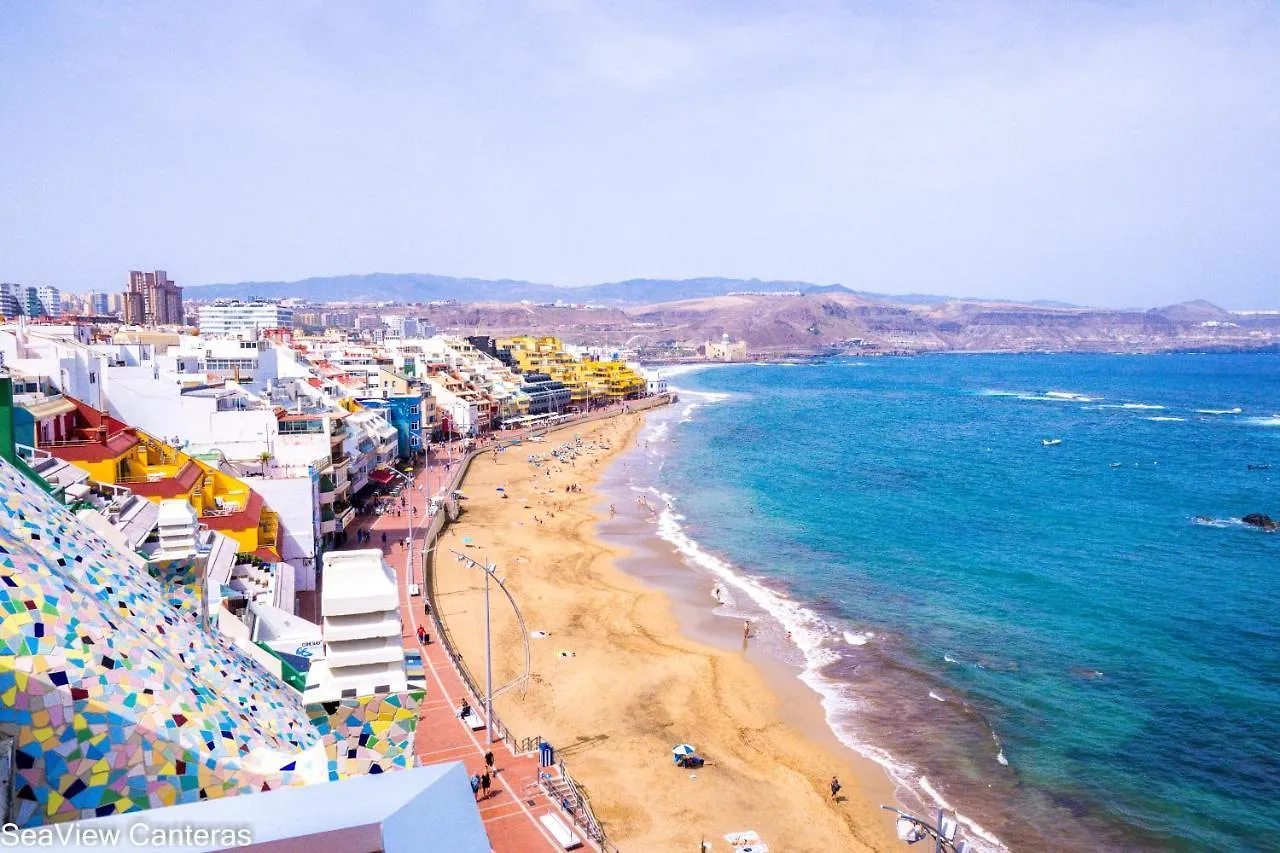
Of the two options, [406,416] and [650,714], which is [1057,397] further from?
[650,714]

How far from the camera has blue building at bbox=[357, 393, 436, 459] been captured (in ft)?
228

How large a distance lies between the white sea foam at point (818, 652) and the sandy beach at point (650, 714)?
622 millimetres

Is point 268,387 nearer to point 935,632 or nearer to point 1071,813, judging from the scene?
point 935,632

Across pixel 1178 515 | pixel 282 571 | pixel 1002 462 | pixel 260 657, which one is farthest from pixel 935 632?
pixel 1002 462

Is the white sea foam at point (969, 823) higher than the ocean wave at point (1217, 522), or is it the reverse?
the ocean wave at point (1217, 522)

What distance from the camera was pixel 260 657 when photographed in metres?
15.4

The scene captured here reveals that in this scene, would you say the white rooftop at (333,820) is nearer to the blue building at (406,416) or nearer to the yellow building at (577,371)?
the blue building at (406,416)

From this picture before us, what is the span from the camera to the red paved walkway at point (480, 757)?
19547 mm

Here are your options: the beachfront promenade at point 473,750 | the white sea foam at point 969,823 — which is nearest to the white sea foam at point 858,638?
the white sea foam at point 969,823

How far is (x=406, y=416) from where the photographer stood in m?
71.4

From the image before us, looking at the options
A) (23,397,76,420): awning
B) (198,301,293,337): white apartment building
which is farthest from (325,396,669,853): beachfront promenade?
(198,301,293,337): white apartment building

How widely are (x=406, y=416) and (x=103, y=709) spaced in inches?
2632

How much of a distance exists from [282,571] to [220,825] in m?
27.4

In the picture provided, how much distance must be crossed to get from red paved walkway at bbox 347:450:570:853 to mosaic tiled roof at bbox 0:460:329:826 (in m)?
7.75
